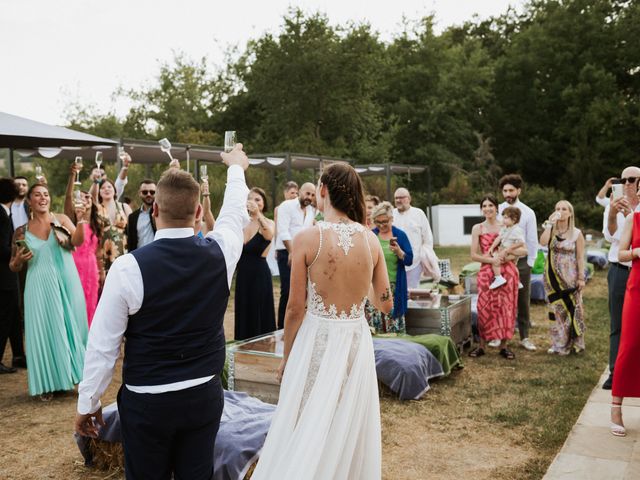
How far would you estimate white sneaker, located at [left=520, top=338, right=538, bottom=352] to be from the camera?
25.0 ft

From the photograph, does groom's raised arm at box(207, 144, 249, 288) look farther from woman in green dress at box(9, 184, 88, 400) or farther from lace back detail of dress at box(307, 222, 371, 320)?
woman in green dress at box(9, 184, 88, 400)

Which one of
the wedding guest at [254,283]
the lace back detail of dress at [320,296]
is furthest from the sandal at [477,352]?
the lace back detail of dress at [320,296]

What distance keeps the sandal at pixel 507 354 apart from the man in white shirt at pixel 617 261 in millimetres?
1356

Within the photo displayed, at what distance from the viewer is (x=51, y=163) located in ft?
83.6

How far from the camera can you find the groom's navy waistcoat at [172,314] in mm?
2248

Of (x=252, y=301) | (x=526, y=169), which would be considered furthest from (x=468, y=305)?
(x=526, y=169)

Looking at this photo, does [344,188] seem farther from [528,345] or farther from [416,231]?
[416,231]

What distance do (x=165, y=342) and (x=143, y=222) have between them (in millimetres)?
5134

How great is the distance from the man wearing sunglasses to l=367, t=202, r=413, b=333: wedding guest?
2.51 meters

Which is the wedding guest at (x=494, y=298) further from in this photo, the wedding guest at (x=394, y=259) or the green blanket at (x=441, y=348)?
the wedding guest at (x=394, y=259)

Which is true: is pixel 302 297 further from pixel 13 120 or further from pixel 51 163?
pixel 51 163

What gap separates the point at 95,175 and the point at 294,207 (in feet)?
11.7

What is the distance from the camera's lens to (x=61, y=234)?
5.91 metres

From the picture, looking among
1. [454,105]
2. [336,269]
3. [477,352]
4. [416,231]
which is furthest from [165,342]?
[454,105]
